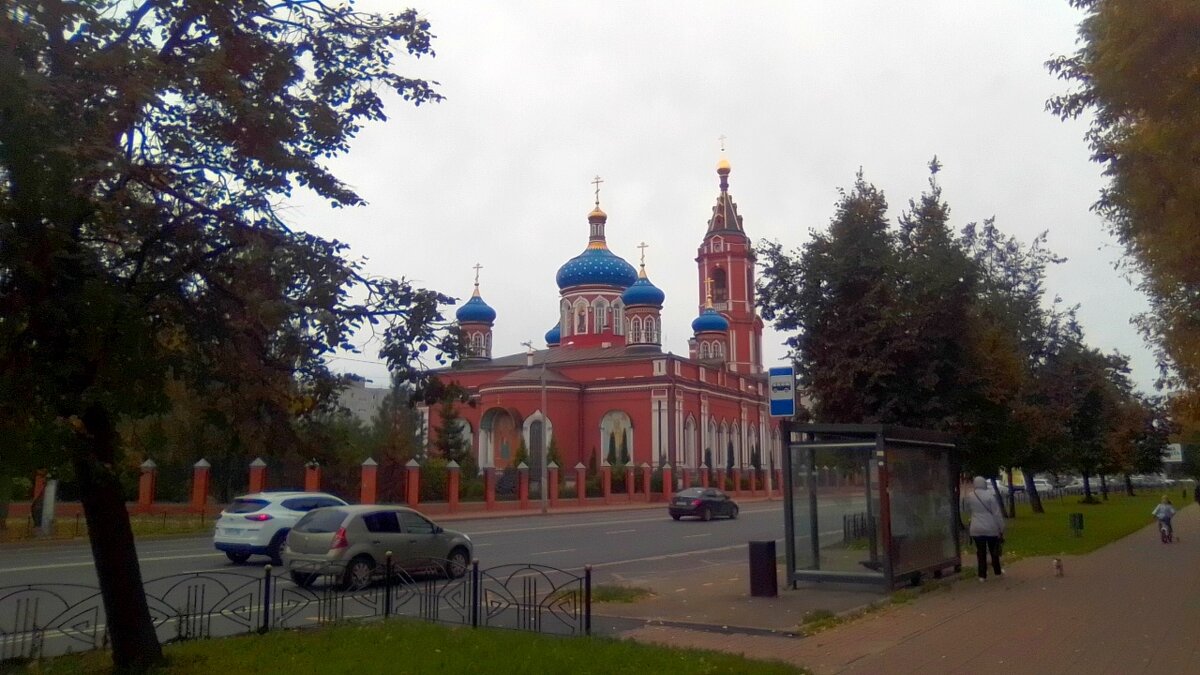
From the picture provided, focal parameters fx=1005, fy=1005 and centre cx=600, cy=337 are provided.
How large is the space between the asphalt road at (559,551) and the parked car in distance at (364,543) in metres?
2.85

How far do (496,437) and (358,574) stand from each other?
167 ft

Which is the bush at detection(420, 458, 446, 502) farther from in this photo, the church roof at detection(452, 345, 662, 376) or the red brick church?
the church roof at detection(452, 345, 662, 376)

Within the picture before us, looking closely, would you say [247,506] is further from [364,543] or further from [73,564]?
[364,543]

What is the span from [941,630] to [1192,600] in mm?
4900

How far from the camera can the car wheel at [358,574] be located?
15.1m

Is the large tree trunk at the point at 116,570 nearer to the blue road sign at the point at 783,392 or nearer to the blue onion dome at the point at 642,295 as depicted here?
the blue road sign at the point at 783,392

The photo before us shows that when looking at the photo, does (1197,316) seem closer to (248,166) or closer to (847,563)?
(847,563)

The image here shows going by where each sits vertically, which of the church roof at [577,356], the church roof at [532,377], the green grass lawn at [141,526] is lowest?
the green grass lawn at [141,526]

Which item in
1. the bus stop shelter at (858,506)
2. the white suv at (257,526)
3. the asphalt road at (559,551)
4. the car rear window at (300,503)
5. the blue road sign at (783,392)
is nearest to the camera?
the blue road sign at (783,392)

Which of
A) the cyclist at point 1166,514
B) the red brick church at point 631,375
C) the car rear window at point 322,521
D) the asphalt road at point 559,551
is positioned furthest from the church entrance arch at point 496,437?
the car rear window at point 322,521

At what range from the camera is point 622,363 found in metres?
67.6

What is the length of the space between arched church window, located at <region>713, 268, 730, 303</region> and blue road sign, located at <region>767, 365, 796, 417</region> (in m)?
65.9

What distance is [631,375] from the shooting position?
6756cm

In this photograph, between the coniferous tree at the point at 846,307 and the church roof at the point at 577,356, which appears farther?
the church roof at the point at 577,356
